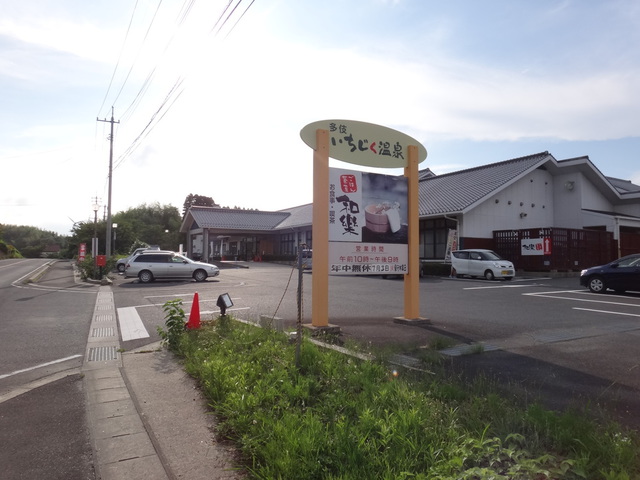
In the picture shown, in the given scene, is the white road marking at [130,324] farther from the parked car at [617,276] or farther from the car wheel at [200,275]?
the parked car at [617,276]

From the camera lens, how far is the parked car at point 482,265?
21.5 m

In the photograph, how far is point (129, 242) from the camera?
5562cm

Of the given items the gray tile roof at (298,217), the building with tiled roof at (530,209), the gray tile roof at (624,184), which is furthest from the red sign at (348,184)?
the gray tile roof at (624,184)

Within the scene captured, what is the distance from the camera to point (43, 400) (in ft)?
16.5

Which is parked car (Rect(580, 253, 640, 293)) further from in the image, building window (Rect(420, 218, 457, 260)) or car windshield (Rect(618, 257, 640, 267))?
building window (Rect(420, 218, 457, 260))

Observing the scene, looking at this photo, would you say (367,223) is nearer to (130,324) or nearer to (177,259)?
(130,324)

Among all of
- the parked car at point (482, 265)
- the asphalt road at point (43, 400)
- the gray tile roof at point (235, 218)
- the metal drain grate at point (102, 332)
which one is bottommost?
the asphalt road at point (43, 400)

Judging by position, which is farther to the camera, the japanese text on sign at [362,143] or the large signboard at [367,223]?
the japanese text on sign at [362,143]

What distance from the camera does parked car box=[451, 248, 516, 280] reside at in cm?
2147

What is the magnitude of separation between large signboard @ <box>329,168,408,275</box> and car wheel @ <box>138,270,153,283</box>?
1645 centimetres

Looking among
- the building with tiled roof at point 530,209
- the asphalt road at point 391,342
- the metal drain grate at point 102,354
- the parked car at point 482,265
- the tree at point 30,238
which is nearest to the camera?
the asphalt road at point 391,342

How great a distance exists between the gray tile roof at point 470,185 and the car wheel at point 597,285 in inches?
376

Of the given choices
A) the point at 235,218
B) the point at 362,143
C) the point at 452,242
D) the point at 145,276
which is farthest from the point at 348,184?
the point at 235,218

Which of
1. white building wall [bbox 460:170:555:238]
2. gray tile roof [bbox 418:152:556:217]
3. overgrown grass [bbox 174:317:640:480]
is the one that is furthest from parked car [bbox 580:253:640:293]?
overgrown grass [bbox 174:317:640:480]
